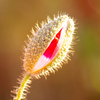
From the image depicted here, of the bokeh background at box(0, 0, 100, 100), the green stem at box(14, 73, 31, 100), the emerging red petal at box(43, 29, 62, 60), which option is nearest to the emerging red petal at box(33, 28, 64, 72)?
the emerging red petal at box(43, 29, 62, 60)

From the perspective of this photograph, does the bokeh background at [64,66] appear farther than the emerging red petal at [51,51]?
Yes

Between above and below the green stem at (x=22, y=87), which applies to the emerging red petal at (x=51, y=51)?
above

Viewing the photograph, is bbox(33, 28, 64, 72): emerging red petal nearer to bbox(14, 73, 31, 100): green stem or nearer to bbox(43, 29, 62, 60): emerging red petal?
bbox(43, 29, 62, 60): emerging red petal

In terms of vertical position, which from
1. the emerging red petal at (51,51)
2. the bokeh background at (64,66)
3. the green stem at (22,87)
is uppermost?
the bokeh background at (64,66)

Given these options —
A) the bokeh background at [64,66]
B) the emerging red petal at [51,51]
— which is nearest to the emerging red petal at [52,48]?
the emerging red petal at [51,51]

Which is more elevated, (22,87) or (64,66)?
(64,66)

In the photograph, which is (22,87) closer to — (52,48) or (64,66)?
(52,48)

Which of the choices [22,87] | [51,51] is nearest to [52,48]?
[51,51]

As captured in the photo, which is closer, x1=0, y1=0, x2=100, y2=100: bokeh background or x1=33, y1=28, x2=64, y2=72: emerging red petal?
x1=33, y1=28, x2=64, y2=72: emerging red petal

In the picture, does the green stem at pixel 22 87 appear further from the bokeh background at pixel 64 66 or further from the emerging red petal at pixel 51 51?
the bokeh background at pixel 64 66
